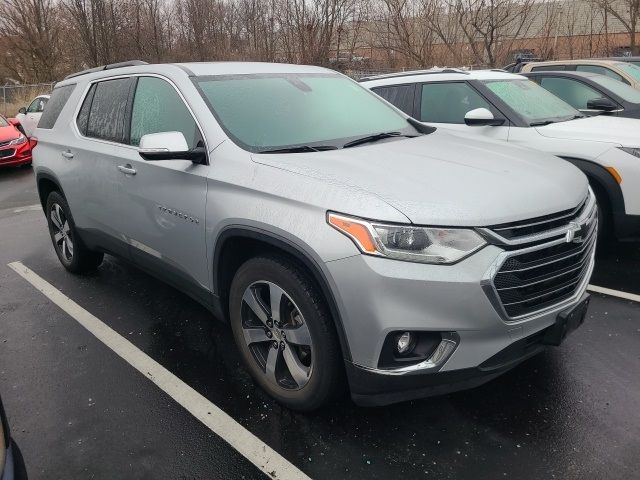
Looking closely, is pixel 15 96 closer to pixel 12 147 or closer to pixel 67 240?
pixel 12 147

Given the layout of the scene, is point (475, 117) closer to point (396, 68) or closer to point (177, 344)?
point (177, 344)

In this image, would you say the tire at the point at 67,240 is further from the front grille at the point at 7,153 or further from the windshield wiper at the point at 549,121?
the front grille at the point at 7,153

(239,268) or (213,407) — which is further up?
(239,268)

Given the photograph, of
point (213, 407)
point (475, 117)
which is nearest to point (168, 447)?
point (213, 407)

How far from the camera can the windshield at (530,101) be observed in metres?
5.31

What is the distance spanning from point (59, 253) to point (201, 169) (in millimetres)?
2842

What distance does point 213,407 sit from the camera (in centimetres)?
292

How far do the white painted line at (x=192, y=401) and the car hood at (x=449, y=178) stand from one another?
122 cm

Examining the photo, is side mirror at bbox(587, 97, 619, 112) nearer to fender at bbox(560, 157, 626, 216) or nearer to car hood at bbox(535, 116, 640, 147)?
car hood at bbox(535, 116, 640, 147)

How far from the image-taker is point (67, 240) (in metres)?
4.90

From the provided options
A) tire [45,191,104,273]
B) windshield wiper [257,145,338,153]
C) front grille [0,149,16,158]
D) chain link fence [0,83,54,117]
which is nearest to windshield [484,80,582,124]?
windshield wiper [257,145,338,153]

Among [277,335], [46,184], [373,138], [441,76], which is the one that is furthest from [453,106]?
[46,184]

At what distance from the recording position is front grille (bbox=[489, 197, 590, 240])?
2.29m

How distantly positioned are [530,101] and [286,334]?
13.8 feet
